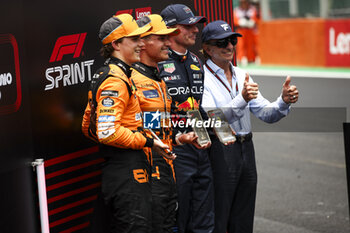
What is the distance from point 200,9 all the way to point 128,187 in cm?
218

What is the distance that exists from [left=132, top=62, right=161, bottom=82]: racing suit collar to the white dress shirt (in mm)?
550

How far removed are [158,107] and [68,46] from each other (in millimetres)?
755

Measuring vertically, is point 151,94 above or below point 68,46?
below

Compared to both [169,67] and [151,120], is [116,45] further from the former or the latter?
[169,67]

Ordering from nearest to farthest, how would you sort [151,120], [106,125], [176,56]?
[106,125] → [151,120] → [176,56]

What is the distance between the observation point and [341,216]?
24.1ft

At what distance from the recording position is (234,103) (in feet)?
16.4

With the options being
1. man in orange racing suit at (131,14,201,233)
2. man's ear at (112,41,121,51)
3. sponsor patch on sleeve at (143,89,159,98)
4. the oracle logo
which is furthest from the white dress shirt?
the oracle logo

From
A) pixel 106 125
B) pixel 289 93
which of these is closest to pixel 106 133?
pixel 106 125

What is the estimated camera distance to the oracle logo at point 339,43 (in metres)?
18.6

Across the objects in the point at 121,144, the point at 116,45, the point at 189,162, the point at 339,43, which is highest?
the point at 116,45

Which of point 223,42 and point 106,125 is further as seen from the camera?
point 223,42

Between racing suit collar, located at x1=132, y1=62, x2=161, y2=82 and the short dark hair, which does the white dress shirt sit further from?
the short dark hair

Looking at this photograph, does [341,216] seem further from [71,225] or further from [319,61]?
[319,61]
